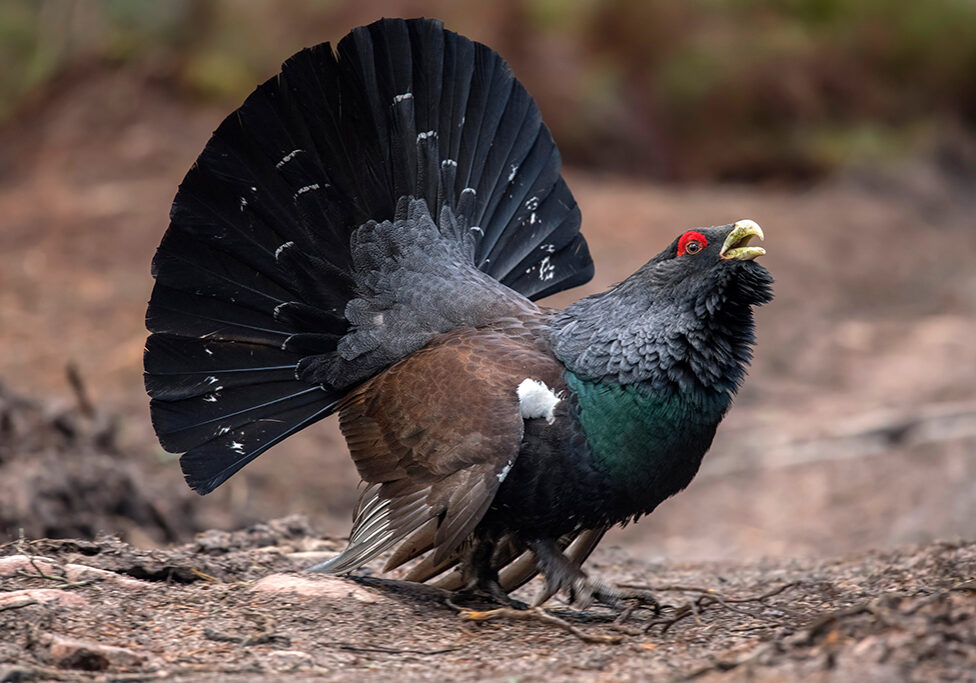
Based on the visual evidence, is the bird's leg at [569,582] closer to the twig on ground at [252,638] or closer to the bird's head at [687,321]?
the bird's head at [687,321]

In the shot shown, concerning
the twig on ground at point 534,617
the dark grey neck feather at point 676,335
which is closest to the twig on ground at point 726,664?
the twig on ground at point 534,617

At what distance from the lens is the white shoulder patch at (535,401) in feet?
12.9

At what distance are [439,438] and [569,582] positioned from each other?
69 centimetres

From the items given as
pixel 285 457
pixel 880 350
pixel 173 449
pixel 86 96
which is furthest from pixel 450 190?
pixel 86 96

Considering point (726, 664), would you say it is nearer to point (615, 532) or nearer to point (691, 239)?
point (691, 239)

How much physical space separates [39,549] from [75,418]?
1.93 metres

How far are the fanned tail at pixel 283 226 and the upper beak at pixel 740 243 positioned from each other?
1.31m

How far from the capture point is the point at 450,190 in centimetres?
487

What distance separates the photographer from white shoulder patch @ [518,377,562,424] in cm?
393

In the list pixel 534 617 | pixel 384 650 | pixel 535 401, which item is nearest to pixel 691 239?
pixel 535 401

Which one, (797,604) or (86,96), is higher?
(86,96)

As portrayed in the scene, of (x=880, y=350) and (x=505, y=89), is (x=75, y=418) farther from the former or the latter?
(x=880, y=350)

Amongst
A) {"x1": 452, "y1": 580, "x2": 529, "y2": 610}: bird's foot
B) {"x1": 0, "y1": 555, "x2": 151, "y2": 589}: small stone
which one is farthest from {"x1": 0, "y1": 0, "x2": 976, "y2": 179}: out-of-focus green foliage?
{"x1": 452, "y1": 580, "x2": 529, "y2": 610}: bird's foot

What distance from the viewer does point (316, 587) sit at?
4.05 metres
